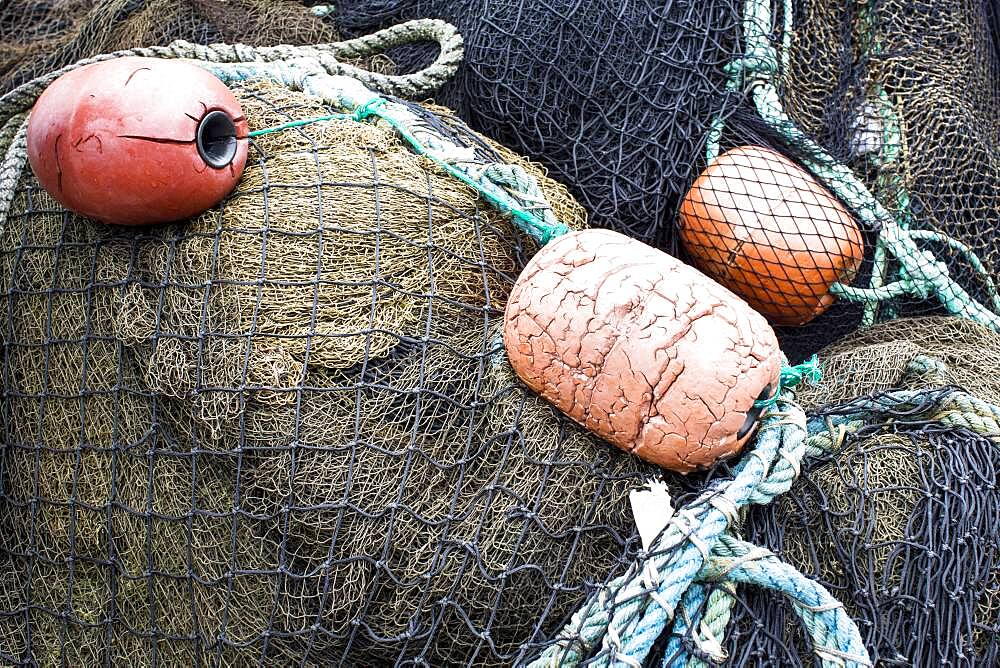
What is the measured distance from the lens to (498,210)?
1.78 metres

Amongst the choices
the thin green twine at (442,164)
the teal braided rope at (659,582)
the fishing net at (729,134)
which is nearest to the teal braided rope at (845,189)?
the fishing net at (729,134)

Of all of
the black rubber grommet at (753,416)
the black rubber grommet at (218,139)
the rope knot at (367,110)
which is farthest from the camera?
the rope knot at (367,110)

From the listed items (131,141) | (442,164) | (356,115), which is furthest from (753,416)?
(131,141)

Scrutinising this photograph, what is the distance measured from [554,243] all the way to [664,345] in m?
0.31

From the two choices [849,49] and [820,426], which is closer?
[820,426]

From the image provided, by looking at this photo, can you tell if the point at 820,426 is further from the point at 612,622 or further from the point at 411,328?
the point at 411,328

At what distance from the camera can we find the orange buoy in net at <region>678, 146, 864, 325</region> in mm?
2018

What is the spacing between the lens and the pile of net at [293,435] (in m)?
1.52

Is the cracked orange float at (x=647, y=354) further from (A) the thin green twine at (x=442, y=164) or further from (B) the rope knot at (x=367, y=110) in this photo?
(B) the rope knot at (x=367, y=110)

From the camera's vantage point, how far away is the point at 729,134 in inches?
84.6

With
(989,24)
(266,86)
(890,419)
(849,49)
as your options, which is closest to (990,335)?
(890,419)

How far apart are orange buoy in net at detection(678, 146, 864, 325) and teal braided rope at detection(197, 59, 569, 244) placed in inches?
17.6

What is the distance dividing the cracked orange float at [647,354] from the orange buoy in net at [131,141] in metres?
0.64

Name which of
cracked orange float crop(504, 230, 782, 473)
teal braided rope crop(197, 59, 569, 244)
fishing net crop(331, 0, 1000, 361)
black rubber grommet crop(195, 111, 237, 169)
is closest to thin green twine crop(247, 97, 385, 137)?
teal braided rope crop(197, 59, 569, 244)
